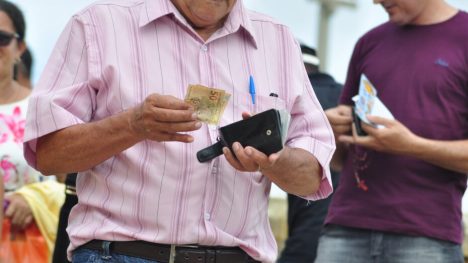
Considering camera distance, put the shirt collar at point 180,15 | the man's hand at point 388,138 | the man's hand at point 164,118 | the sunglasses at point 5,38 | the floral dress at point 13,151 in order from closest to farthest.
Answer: the man's hand at point 164,118, the shirt collar at point 180,15, the man's hand at point 388,138, the floral dress at point 13,151, the sunglasses at point 5,38

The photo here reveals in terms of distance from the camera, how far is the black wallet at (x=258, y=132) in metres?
2.73

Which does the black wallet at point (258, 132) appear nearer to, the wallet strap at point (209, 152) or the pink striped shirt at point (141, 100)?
the wallet strap at point (209, 152)

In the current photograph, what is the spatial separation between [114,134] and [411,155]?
1781 mm

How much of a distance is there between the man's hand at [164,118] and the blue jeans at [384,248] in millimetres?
1746

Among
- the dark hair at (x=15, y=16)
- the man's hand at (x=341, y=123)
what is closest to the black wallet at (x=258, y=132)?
the man's hand at (x=341, y=123)

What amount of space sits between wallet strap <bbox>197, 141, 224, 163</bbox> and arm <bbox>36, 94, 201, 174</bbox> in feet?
0.30

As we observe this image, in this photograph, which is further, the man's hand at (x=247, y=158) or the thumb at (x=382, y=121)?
the thumb at (x=382, y=121)

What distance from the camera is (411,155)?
416 cm

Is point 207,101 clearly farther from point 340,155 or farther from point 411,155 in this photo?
point 340,155

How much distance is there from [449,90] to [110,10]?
1.82 meters

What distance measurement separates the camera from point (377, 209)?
166 inches

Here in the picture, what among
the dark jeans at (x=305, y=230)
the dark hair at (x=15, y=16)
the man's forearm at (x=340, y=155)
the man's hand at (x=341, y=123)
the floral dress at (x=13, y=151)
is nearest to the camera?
the man's hand at (x=341, y=123)

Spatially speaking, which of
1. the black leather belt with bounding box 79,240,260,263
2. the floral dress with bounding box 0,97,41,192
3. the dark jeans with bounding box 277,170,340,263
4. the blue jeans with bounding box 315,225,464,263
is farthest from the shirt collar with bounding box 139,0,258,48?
the dark jeans with bounding box 277,170,340,263

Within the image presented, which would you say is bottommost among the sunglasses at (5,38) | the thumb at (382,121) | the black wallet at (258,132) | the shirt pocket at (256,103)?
the thumb at (382,121)
